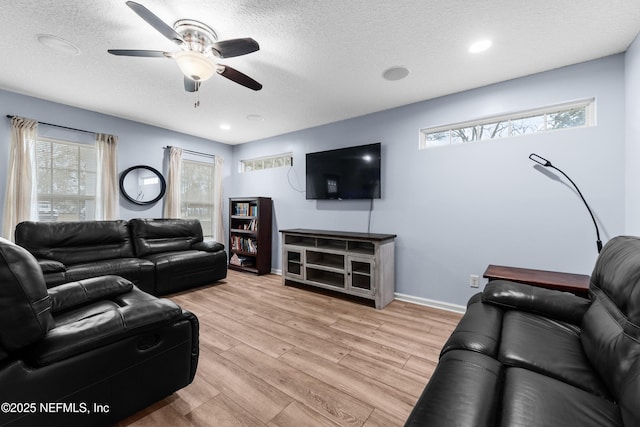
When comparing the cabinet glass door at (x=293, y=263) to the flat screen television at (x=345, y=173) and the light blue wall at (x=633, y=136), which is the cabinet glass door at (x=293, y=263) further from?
the light blue wall at (x=633, y=136)

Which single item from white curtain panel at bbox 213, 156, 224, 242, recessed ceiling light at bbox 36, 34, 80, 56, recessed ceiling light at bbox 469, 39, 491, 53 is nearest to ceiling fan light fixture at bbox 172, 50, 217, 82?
recessed ceiling light at bbox 36, 34, 80, 56

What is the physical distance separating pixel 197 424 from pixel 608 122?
3835 mm

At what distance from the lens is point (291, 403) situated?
5.04ft

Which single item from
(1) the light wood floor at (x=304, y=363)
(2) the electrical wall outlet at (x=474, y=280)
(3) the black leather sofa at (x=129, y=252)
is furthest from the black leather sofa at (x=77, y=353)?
(2) the electrical wall outlet at (x=474, y=280)

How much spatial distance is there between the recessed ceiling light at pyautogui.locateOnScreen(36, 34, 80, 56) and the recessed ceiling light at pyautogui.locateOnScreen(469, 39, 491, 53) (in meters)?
3.39

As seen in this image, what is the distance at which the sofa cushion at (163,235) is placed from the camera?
366 cm

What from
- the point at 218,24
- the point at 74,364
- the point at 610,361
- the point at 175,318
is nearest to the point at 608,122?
the point at 610,361

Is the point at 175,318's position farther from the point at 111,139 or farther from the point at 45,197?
the point at 111,139

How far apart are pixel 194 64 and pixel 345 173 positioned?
7.58 ft

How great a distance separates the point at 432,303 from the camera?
308 cm

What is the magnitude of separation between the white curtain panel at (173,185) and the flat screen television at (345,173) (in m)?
2.37

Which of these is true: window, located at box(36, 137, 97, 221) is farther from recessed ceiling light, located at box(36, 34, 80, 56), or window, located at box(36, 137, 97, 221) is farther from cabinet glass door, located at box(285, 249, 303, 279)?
cabinet glass door, located at box(285, 249, 303, 279)

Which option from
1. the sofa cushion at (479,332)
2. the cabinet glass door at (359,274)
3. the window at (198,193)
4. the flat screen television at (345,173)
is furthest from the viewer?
the window at (198,193)

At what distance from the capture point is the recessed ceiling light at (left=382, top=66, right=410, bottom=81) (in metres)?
2.51
